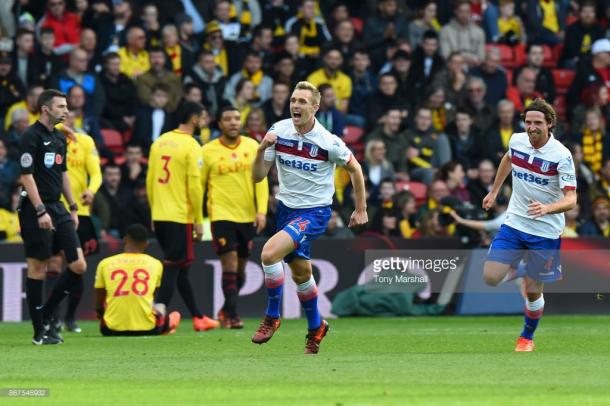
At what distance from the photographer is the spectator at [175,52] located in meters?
22.6

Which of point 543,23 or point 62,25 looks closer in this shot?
point 62,25

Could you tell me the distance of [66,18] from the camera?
22.5 metres

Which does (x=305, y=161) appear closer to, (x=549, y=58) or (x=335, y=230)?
(x=335, y=230)

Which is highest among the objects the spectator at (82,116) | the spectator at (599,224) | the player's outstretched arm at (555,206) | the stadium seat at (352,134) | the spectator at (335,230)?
the player's outstretched arm at (555,206)

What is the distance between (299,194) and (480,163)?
9.56m

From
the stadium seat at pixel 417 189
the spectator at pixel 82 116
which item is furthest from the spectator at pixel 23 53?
the stadium seat at pixel 417 189

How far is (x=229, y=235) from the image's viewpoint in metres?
16.4

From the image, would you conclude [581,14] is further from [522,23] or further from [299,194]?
[299,194]

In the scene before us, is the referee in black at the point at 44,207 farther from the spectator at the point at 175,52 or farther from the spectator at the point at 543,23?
the spectator at the point at 543,23

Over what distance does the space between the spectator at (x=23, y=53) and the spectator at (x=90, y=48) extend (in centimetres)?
79

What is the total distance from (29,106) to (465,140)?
6.87 meters

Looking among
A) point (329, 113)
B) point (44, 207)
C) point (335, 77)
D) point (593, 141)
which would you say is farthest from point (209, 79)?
point (44, 207)

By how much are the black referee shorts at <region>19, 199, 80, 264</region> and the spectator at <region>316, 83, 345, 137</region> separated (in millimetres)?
7986

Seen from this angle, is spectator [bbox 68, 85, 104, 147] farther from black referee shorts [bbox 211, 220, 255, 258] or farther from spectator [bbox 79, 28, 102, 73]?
black referee shorts [bbox 211, 220, 255, 258]
